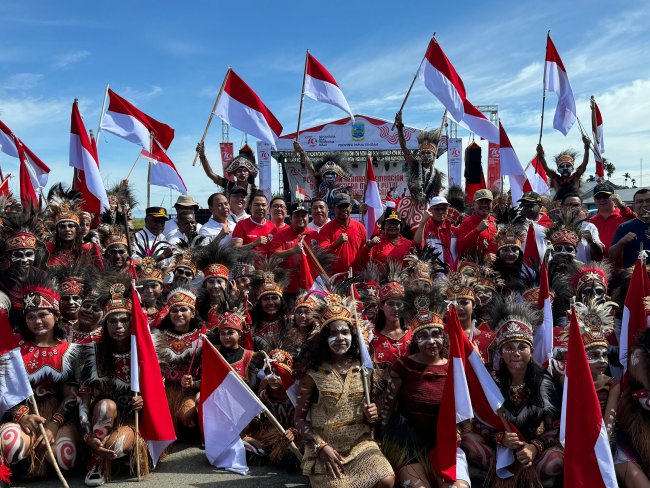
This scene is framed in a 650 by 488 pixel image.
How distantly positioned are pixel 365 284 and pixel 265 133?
12.9 ft

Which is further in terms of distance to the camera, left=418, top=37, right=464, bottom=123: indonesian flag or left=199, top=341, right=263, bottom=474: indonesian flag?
left=418, top=37, right=464, bottom=123: indonesian flag

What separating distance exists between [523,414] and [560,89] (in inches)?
297

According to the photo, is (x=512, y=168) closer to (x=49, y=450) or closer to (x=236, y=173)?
(x=236, y=173)

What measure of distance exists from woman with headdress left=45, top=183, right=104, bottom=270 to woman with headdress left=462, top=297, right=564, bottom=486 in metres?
4.58

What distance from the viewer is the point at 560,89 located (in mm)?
10297

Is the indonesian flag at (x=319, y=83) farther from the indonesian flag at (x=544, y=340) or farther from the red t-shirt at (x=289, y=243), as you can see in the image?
the indonesian flag at (x=544, y=340)

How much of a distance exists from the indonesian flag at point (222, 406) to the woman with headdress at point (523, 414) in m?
1.87

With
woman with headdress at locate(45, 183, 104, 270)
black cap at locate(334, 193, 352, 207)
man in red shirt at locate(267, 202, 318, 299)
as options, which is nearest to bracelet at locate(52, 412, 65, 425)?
woman with headdress at locate(45, 183, 104, 270)

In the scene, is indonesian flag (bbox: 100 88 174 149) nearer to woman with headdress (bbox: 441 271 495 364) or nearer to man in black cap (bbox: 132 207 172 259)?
man in black cap (bbox: 132 207 172 259)

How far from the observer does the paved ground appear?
15.8 ft

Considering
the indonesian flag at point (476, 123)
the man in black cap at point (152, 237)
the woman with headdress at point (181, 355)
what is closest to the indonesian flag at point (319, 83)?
the indonesian flag at point (476, 123)

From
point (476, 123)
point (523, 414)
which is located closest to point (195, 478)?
point (523, 414)

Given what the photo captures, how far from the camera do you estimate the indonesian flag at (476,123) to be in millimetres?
9211

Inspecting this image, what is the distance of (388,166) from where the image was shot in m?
32.7
